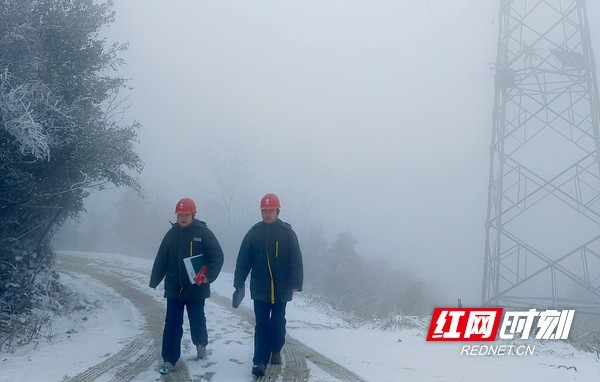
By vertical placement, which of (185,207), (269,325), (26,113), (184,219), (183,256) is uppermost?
(26,113)

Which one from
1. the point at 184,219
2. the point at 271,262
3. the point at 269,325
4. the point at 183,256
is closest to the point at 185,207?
the point at 184,219

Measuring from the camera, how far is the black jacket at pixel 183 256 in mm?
6879

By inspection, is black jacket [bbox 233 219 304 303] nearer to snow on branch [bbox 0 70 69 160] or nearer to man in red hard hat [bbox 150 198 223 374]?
man in red hard hat [bbox 150 198 223 374]

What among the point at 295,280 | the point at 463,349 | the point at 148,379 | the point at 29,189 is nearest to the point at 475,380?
the point at 463,349

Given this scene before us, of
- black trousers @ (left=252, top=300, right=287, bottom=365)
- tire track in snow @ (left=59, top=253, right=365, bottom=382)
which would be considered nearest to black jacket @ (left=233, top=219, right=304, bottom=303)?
black trousers @ (left=252, top=300, right=287, bottom=365)

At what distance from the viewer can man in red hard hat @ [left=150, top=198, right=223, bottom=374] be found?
6820 mm

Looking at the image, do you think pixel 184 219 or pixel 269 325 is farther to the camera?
pixel 184 219

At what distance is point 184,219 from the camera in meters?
6.95

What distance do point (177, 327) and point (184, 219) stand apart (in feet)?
4.47

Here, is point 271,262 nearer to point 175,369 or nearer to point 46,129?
point 175,369

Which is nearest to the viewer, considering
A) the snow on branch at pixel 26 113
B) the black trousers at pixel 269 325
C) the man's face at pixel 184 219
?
the black trousers at pixel 269 325

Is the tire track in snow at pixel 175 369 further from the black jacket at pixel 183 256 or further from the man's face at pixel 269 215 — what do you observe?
the man's face at pixel 269 215

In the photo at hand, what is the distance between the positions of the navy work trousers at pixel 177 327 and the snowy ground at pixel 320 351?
0.27 m

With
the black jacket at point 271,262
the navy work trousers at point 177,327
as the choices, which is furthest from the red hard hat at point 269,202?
the navy work trousers at point 177,327
